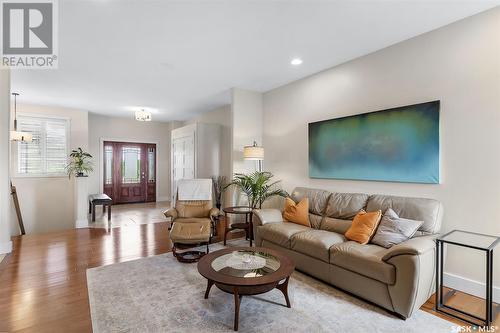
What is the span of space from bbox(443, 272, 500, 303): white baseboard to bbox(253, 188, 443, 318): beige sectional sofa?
0.45 m

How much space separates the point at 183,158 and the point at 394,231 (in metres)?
5.62

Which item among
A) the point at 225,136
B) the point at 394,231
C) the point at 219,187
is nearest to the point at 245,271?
the point at 394,231

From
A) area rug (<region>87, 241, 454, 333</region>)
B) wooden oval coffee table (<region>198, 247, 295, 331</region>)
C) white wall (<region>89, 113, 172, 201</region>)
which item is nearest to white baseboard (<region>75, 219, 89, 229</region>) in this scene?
white wall (<region>89, 113, 172, 201</region>)

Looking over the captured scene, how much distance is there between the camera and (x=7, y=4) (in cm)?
233

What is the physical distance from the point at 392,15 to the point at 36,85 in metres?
5.82

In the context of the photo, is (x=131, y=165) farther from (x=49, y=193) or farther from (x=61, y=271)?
(x=61, y=271)

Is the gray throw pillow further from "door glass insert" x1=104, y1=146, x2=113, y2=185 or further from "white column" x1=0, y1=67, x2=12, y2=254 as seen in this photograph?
"door glass insert" x1=104, y1=146, x2=113, y2=185

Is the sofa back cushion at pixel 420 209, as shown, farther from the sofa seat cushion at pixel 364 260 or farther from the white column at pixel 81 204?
the white column at pixel 81 204

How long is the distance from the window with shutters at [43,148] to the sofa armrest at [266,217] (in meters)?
5.48

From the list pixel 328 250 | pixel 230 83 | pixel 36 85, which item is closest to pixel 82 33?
pixel 230 83

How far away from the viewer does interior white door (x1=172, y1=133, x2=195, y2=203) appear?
6543 mm

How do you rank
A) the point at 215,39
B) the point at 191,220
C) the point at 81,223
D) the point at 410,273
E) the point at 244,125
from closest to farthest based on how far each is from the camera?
the point at 410,273 → the point at 215,39 → the point at 191,220 → the point at 244,125 → the point at 81,223

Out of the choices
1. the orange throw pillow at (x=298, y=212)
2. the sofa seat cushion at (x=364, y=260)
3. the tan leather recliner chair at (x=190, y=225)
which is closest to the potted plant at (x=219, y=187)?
the tan leather recliner chair at (x=190, y=225)

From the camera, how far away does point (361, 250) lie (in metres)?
2.52
